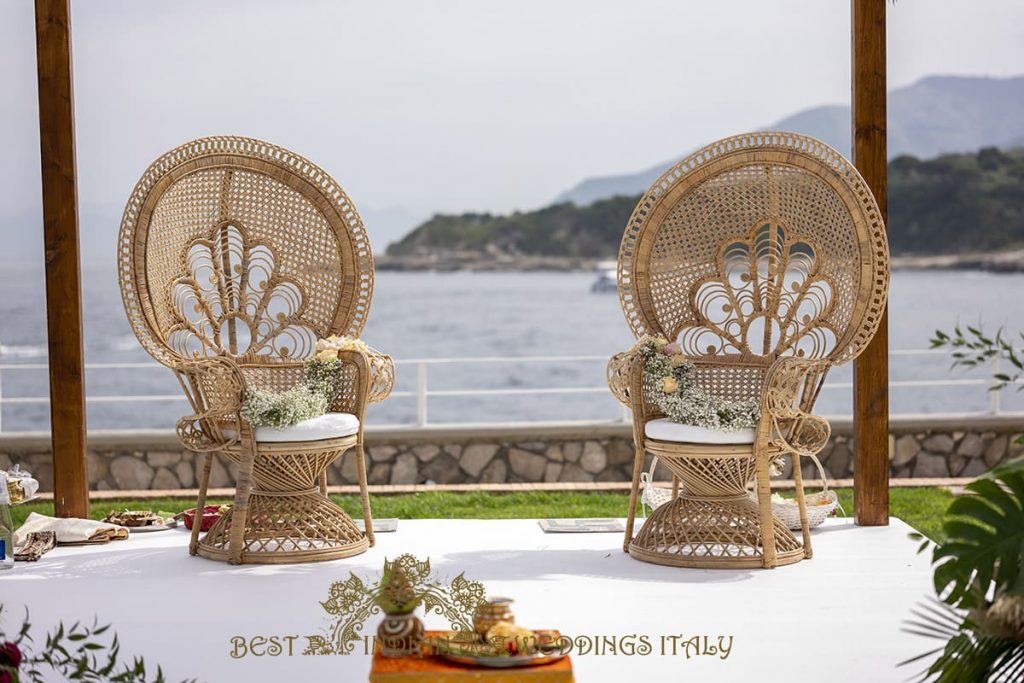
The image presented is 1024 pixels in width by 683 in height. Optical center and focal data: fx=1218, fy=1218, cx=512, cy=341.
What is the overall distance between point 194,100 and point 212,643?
72.9ft

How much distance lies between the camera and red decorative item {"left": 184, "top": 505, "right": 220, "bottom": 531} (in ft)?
16.6

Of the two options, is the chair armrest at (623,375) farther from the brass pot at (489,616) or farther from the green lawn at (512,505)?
the brass pot at (489,616)

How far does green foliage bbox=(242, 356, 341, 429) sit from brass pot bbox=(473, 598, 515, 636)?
2127 millimetres

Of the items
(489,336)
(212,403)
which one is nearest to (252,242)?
(212,403)

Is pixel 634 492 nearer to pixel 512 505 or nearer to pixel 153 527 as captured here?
pixel 512 505

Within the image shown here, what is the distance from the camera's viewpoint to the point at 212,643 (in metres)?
3.55

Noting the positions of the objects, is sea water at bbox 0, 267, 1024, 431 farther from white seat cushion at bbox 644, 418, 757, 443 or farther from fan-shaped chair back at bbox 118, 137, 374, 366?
white seat cushion at bbox 644, 418, 757, 443

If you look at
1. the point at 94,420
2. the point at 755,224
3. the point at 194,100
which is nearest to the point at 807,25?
the point at 194,100

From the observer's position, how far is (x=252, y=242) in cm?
517

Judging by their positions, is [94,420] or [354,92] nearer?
[94,420]

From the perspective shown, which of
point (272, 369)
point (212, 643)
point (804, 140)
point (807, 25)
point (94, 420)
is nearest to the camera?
point (212, 643)

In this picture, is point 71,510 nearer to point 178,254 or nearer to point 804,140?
point 178,254

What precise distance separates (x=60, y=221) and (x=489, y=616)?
3344 mm

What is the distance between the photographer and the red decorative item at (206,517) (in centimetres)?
506
